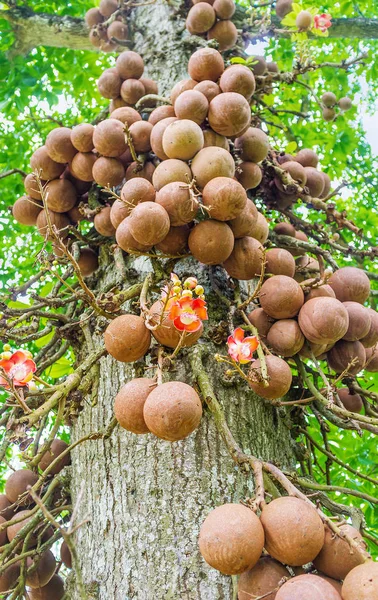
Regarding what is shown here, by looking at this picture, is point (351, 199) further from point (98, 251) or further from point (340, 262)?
point (98, 251)

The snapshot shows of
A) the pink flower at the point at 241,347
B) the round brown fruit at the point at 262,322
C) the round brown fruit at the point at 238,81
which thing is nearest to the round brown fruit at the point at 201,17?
→ the round brown fruit at the point at 238,81

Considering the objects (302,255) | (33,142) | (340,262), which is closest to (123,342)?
(302,255)

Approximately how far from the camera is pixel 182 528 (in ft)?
4.01

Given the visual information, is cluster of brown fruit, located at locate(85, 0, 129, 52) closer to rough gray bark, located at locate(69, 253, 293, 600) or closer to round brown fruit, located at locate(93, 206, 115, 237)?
round brown fruit, located at locate(93, 206, 115, 237)

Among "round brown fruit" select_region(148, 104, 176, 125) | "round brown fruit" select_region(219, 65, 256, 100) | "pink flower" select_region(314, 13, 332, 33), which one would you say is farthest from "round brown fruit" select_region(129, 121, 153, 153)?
"pink flower" select_region(314, 13, 332, 33)

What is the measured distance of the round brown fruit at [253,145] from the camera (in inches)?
66.9

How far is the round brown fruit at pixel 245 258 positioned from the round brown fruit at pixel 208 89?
1.55 ft

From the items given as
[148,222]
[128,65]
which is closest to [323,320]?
[148,222]

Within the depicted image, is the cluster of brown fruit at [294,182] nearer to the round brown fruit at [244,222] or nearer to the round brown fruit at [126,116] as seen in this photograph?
the round brown fruit at [244,222]

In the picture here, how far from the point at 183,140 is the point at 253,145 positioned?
1.11 ft

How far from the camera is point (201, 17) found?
7.06 ft

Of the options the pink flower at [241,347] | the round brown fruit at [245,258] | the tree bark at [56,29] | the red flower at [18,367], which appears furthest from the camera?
the tree bark at [56,29]

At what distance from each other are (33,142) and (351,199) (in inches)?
109

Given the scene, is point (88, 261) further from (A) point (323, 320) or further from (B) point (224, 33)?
(B) point (224, 33)
